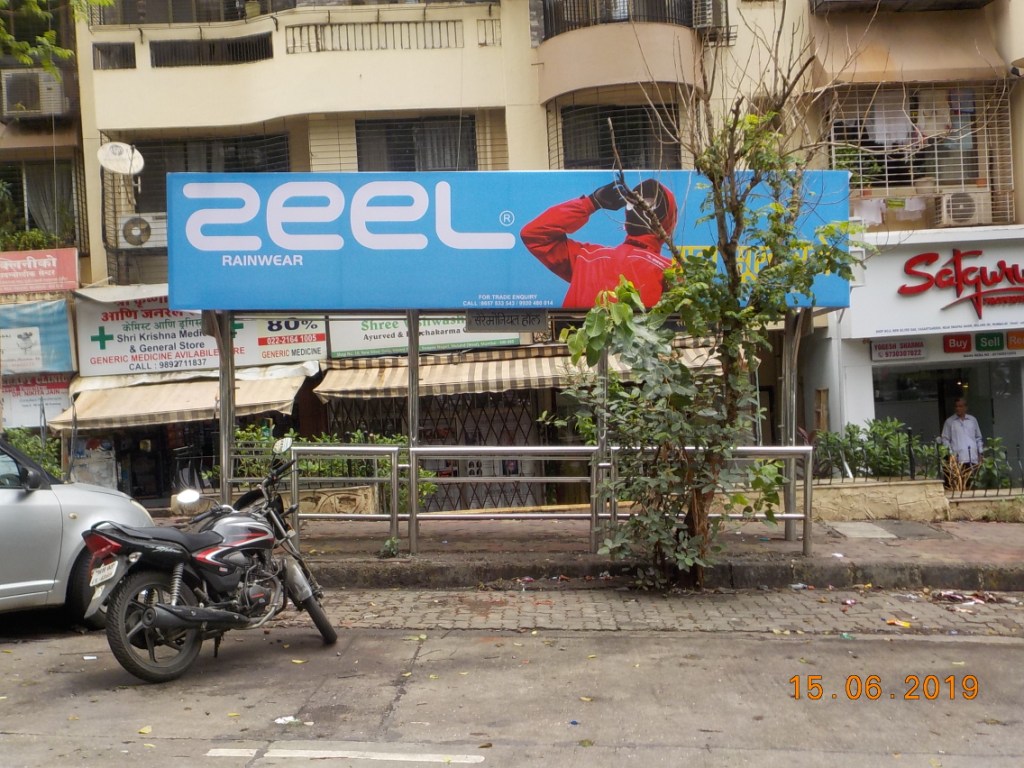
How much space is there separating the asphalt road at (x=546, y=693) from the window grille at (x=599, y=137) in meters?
9.74

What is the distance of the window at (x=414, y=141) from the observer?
661 inches

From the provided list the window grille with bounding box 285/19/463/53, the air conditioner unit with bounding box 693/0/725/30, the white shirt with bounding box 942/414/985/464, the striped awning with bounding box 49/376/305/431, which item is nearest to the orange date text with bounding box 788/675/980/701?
the white shirt with bounding box 942/414/985/464

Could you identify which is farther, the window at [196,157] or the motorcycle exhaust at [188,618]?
the window at [196,157]

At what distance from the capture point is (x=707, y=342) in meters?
8.34

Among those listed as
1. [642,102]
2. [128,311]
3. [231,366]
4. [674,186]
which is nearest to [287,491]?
[231,366]

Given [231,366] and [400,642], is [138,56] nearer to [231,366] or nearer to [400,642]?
[231,366]

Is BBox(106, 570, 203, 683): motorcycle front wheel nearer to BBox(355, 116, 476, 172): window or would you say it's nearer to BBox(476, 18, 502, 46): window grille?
BBox(355, 116, 476, 172): window

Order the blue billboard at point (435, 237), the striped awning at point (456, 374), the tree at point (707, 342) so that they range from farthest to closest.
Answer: the striped awning at point (456, 374) < the blue billboard at point (435, 237) < the tree at point (707, 342)

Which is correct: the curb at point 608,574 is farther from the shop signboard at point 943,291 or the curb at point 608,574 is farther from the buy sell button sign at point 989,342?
the buy sell button sign at point 989,342

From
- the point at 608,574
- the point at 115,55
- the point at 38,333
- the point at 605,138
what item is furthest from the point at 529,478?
the point at 115,55

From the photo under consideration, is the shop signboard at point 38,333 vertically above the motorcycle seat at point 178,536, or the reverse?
the shop signboard at point 38,333

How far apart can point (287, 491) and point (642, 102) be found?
9.29m

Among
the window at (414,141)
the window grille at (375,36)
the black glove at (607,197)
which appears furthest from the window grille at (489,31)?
the black glove at (607,197)

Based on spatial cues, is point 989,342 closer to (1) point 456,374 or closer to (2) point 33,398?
(1) point 456,374
